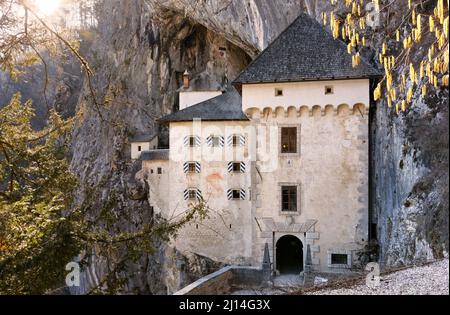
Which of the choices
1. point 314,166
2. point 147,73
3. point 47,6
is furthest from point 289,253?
point 147,73

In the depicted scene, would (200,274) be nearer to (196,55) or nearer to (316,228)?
(316,228)

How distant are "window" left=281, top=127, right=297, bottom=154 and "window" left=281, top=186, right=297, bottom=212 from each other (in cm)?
143

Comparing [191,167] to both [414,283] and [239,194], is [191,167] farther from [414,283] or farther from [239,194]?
[414,283]

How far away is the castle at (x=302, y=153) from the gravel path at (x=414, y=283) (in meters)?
9.72

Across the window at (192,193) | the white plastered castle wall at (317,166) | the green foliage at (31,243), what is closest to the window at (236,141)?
the white plastered castle wall at (317,166)

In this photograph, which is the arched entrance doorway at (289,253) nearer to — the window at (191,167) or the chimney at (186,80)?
the window at (191,167)

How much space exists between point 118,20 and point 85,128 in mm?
8520

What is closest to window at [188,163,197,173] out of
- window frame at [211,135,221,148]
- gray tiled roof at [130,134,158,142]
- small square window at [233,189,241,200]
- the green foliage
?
window frame at [211,135,221,148]

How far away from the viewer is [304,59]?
18297 millimetres

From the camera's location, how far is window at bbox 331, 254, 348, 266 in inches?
688

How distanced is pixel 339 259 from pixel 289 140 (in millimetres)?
4788

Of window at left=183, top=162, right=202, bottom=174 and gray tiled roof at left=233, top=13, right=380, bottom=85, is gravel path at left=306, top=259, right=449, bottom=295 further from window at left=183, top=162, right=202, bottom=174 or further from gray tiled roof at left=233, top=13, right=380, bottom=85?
window at left=183, top=162, right=202, bottom=174

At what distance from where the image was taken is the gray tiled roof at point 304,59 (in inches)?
693

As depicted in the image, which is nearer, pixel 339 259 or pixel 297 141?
pixel 339 259
